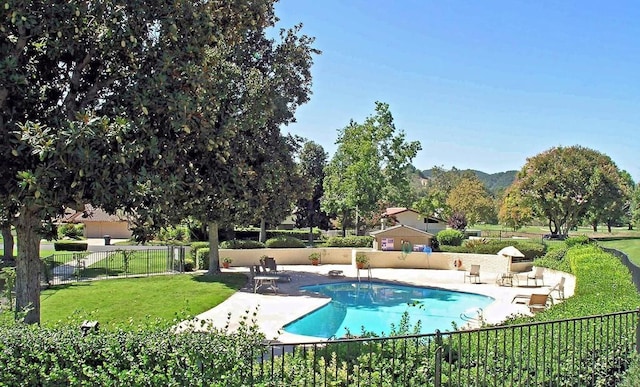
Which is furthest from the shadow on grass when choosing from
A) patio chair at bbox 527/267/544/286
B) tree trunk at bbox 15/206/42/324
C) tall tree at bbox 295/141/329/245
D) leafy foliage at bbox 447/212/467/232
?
leafy foliage at bbox 447/212/467/232

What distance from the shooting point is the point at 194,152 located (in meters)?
9.60

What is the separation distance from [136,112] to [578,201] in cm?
4987

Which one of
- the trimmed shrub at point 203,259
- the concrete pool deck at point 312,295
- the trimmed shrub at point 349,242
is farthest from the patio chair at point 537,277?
the trimmed shrub at point 203,259

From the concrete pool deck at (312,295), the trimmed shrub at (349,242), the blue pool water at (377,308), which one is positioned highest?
the trimmed shrub at (349,242)

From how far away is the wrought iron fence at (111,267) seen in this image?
863 inches

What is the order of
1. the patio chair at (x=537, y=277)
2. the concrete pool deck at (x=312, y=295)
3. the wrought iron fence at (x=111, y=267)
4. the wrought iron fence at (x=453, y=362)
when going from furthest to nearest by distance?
the patio chair at (x=537, y=277), the wrought iron fence at (x=111, y=267), the concrete pool deck at (x=312, y=295), the wrought iron fence at (x=453, y=362)

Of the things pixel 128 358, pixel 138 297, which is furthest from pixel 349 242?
pixel 128 358

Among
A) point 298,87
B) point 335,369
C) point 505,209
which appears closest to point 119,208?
point 335,369

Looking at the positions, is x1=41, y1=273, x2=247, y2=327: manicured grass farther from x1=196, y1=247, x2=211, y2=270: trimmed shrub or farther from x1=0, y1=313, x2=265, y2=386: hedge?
x1=0, y1=313, x2=265, y2=386: hedge

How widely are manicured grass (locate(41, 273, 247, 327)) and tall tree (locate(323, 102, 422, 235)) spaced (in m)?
16.6

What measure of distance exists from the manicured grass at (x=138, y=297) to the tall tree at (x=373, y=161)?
16602 mm

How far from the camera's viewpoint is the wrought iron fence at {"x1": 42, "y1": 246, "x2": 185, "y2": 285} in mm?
21922

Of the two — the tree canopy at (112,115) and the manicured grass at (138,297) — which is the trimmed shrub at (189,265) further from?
the tree canopy at (112,115)

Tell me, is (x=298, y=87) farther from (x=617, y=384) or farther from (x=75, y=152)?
(x=617, y=384)
